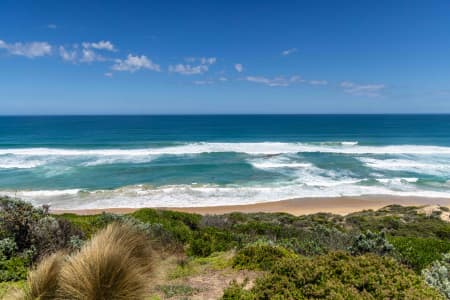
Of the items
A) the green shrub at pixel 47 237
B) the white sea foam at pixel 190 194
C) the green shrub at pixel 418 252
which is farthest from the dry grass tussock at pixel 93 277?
the white sea foam at pixel 190 194

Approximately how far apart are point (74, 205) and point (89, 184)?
494 cm

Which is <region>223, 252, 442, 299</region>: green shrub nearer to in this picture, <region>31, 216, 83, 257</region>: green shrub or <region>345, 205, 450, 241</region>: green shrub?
<region>31, 216, 83, 257</region>: green shrub

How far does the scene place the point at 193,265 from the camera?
620 centimetres

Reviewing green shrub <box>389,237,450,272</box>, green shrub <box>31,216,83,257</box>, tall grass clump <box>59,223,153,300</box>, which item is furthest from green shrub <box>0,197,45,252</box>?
green shrub <box>389,237,450,272</box>

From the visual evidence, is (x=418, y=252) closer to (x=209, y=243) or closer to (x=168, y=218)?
(x=209, y=243)

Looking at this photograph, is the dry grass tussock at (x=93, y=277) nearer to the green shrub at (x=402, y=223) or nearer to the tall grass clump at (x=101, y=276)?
the tall grass clump at (x=101, y=276)

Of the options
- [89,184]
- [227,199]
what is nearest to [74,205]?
[89,184]

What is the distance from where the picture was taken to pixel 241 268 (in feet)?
18.3

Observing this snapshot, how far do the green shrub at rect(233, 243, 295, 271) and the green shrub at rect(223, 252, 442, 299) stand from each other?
5.20 feet

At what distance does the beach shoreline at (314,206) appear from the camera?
1813 cm

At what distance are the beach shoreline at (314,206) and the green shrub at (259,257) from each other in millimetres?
11769

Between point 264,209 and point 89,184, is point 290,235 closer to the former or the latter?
point 264,209

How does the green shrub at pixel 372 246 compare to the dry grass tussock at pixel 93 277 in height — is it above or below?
below

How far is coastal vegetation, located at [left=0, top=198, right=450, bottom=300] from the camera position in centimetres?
326
